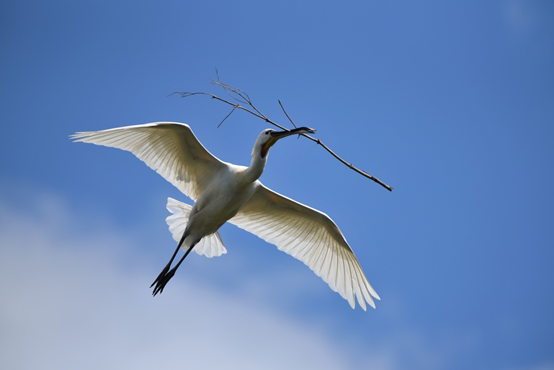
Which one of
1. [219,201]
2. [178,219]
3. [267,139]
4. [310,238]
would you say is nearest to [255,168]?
[267,139]

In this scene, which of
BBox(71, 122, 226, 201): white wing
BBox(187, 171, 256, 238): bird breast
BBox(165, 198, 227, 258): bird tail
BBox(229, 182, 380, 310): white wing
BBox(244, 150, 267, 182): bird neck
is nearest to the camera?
BBox(71, 122, 226, 201): white wing

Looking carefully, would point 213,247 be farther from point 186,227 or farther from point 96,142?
point 96,142

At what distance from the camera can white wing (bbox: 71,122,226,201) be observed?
998 centimetres

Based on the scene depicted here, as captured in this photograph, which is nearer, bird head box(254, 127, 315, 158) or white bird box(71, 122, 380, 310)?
bird head box(254, 127, 315, 158)

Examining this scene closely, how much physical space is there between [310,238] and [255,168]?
2512 millimetres

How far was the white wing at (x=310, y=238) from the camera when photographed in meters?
11.7

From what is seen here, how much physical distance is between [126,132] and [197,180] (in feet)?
5.32

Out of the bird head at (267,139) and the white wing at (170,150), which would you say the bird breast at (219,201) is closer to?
the white wing at (170,150)

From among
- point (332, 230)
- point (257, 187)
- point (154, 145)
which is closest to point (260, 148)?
point (257, 187)

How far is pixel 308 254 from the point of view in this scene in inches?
480

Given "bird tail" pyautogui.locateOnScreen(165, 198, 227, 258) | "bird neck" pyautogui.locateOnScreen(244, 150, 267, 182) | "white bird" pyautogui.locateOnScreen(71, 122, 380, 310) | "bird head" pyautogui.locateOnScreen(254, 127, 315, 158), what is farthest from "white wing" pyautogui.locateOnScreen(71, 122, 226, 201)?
"bird head" pyautogui.locateOnScreen(254, 127, 315, 158)

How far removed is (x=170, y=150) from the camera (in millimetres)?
10680

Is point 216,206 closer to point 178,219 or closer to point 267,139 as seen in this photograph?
point 178,219

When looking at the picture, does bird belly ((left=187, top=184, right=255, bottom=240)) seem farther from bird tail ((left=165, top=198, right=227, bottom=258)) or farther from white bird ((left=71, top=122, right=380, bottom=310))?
bird tail ((left=165, top=198, right=227, bottom=258))
